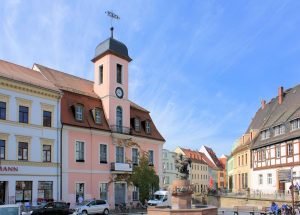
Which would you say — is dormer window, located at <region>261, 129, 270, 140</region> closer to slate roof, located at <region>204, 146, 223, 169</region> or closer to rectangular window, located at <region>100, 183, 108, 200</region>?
rectangular window, located at <region>100, 183, 108, 200</region>

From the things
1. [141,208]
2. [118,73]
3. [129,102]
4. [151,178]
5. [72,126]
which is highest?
[118,73]

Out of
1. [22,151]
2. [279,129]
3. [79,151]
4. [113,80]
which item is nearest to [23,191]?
[22,151]

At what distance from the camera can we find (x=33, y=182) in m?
33.5

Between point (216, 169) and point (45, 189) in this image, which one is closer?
point (45, 189)

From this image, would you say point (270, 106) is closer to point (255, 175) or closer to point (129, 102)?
point (255, 175)

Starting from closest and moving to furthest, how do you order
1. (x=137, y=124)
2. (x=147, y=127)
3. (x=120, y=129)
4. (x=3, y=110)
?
(x=3, y=110) < (x=120, y=129) < (x=137, y=124) < (x=147, y=127)

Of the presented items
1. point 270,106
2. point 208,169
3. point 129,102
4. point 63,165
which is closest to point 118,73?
point 129,102

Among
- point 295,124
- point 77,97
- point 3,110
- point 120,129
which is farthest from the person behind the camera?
point 295,124

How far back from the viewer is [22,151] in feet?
109

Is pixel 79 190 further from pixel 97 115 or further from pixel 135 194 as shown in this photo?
pixel 135 194

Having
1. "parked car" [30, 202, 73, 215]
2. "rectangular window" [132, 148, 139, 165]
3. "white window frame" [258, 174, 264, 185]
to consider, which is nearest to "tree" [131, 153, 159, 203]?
"rectangular window" [132, 148, 139, 165]

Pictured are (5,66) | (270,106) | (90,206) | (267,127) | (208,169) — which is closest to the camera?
(90,206)

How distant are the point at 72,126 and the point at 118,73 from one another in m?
9.43

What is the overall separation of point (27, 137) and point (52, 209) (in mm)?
6580
